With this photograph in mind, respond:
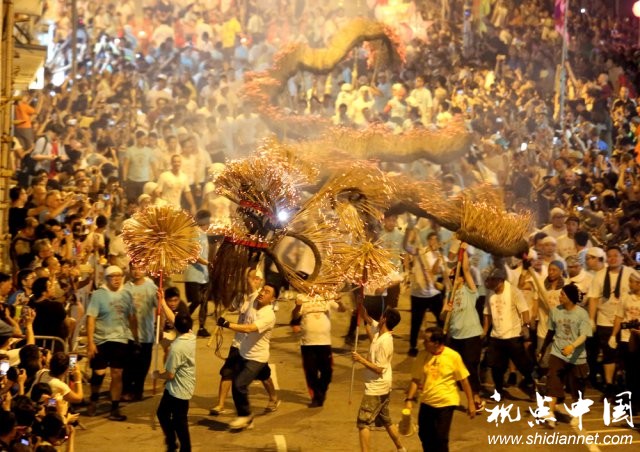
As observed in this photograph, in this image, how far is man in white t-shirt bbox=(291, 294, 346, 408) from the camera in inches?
470

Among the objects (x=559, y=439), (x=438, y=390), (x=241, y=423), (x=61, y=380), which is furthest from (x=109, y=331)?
(x=559, y=439)

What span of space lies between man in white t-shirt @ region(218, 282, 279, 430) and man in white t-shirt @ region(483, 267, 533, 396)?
2761 mm

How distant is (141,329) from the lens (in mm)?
11750

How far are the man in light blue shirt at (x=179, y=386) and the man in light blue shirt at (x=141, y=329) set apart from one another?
1850 millimetres

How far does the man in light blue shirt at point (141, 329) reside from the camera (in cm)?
1174

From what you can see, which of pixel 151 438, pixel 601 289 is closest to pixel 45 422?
pixel 151 438

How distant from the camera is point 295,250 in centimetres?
1384

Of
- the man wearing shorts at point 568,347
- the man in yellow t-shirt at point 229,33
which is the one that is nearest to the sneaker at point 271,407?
the man wearing shorts at point 568,347

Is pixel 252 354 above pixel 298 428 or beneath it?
above

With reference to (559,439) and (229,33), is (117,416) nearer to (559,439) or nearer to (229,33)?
(559,439)

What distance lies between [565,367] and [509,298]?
43.9 inches

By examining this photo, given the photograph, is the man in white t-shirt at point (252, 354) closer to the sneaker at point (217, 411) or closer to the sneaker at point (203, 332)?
the sneaker at point (217, 411)

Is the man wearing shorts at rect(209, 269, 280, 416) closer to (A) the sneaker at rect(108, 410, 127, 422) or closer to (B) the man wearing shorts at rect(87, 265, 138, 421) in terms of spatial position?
(A) the sneaker at rect(108, 410, 127, 422)

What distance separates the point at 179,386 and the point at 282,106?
14436mm
